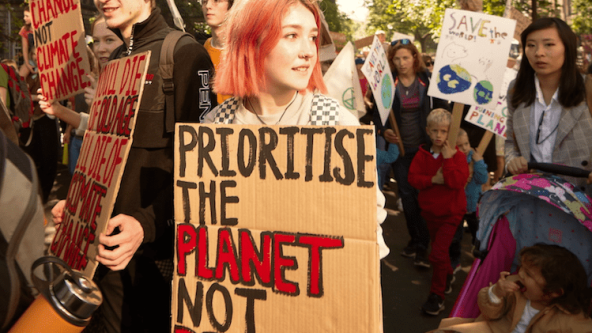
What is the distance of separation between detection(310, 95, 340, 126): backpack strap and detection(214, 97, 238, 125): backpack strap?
1.05 feet

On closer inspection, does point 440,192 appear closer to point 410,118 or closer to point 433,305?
point 433,305

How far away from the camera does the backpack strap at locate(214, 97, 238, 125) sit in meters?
1.90

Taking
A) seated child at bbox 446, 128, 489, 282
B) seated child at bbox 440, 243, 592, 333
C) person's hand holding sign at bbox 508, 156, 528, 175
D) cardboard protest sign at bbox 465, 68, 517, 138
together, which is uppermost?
person's hand holding sign at bbox 508, 156, 528, 175

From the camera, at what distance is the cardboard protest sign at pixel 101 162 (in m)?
1.76

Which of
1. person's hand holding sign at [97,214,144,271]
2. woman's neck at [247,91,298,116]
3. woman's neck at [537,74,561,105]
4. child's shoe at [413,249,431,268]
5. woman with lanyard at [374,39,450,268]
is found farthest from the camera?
woman with lanyard at [374,39,450,268]

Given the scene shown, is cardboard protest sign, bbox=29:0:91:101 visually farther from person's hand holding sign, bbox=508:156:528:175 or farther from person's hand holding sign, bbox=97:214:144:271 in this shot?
person's hand holding sign, bbox=508:156:528:175

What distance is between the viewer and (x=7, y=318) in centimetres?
98

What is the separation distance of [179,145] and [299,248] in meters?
0.54

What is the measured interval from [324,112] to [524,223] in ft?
5.53

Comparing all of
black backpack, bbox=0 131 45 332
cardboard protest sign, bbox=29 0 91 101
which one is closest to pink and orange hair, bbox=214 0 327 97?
black backpack, bbox=0 131 45 332

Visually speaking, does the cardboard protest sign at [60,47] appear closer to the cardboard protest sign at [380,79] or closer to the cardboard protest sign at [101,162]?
the cardboard protest sign at [101,162]

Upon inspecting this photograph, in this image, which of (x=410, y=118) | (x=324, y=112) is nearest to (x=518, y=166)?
(x=324, y=112)

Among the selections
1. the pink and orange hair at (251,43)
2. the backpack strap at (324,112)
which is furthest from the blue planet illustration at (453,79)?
the backpack strap at (324,112)

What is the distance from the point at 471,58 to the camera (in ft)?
15.4
